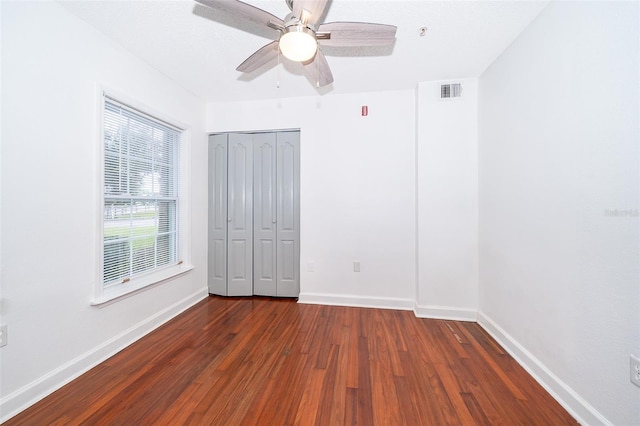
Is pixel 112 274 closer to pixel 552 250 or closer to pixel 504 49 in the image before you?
pixel 552 250

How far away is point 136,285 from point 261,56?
2.35 m

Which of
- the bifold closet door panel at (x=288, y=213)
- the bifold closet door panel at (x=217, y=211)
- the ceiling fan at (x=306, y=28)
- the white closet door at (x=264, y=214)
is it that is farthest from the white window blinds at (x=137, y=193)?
the ceiling fan at (x=306, y=28)

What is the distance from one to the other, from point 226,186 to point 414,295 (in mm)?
2903

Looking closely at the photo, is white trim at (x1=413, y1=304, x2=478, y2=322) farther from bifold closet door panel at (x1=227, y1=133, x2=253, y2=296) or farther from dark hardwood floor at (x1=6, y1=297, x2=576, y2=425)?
bifold closet door panel at (x1=227, y1=133, x2=253, y2=296)

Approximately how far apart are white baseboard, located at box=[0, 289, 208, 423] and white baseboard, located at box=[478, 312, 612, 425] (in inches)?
132

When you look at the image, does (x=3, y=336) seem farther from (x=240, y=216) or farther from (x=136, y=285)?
(x=240, y=216)

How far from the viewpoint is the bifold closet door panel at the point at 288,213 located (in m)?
3.17

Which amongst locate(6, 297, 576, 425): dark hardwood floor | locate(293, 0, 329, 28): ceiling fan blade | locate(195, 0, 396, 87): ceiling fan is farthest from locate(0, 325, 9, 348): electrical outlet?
locate(293, 0, 329, 28): ceiling fan blade

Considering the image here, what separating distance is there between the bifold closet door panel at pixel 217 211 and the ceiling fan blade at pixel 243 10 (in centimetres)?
214

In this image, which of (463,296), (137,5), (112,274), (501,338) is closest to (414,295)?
(463,296)

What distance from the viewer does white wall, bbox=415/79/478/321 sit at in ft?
→ 8.57

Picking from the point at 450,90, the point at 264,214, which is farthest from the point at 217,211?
the point at 450,90

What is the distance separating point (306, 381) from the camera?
1669mm

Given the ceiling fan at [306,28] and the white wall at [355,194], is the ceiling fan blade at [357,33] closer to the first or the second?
the ceiling fan at [306,28]
